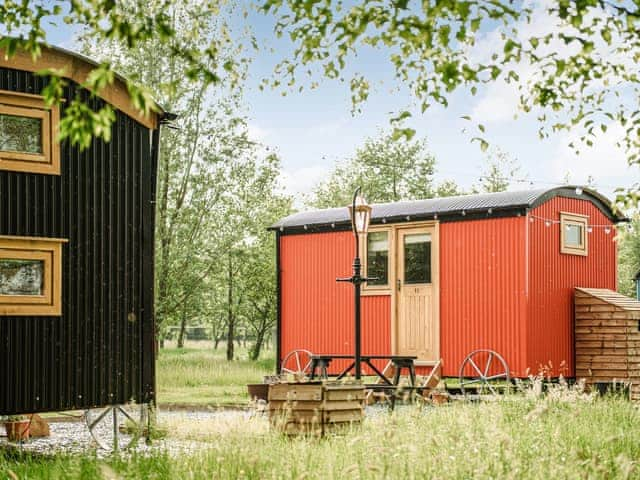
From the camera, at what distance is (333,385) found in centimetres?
952

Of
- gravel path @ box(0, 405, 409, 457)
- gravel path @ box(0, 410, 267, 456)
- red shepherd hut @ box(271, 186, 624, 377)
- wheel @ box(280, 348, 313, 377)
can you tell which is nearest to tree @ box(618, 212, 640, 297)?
red shepherd hut @ box(271, 186, 624, 377)

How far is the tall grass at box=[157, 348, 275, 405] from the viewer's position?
16688mm

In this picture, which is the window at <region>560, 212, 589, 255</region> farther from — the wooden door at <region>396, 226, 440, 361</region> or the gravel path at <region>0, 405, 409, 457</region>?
the gravel path at <region>0, 405, 409, 457</region>

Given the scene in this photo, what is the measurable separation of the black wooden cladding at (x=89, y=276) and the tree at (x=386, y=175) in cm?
2619

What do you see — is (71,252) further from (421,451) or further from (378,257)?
(378,257)

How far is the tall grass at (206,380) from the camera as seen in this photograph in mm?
16688

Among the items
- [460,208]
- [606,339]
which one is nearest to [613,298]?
[606,339]

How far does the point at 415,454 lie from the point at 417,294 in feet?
30.6

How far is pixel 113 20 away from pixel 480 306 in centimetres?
1046

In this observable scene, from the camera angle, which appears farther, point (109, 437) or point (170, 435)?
point (109, 437)

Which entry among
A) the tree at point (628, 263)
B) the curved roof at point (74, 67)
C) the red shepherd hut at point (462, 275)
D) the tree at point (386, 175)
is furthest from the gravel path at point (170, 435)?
the tree at point (628, 263)

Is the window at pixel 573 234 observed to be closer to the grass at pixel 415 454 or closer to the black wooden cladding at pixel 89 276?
the grass at pixel 415 454

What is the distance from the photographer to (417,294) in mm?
15633

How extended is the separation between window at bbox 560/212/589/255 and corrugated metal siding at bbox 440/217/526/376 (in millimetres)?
1070
